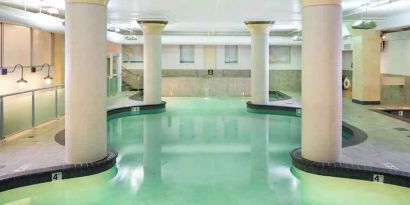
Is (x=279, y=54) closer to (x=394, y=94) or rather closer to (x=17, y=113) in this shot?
(x=394, y=94)

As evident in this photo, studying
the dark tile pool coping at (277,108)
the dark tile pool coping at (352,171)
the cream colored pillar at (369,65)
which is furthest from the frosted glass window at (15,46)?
the cream colored pillar at (369,65)

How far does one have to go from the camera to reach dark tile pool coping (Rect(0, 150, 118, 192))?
5.88 meters

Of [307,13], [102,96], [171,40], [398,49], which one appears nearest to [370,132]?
[307,13]

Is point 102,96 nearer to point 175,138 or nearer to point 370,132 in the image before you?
point 175,138

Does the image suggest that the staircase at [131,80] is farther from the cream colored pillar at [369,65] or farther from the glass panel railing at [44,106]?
the cream colored pillar at [369,65]

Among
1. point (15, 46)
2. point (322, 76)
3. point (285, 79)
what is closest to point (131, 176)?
point (322, 76)

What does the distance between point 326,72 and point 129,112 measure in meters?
9.65

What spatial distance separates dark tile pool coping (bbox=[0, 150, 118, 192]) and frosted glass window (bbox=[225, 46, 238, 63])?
17822 millimetres

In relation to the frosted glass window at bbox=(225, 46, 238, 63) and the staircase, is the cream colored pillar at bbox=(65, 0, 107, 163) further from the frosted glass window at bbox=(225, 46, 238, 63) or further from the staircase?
the frosted glass window at bbox=(225, 46, 238, 63)

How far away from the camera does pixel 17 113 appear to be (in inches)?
365

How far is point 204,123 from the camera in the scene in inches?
510

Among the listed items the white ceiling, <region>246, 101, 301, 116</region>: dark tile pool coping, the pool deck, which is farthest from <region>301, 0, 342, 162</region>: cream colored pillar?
<region>246, 101, 301, 116</region>: dark tile pool coping

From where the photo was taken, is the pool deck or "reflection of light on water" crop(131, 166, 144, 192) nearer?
"reflection of light on water" crop(131, 166, 144, 192)

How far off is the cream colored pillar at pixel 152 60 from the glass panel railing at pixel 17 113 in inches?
258
